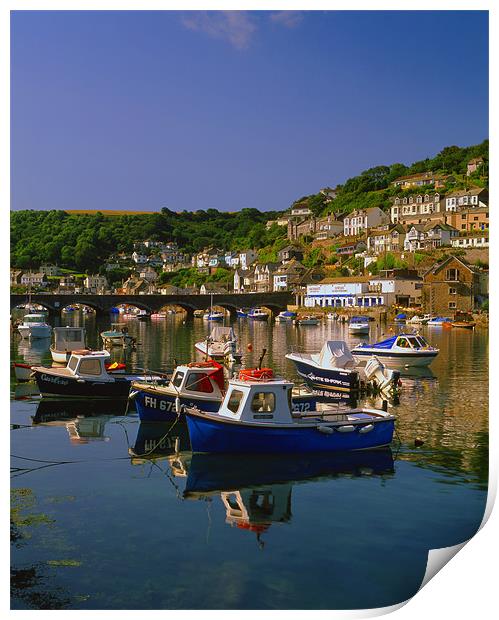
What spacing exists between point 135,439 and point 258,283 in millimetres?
85704

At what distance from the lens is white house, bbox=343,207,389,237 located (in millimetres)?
98062

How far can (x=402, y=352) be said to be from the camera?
26141 mm

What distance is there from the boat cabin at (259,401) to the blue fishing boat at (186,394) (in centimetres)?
198

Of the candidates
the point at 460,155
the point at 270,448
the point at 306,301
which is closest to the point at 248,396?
the point at 270,448

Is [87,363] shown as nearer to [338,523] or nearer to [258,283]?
[338,523]

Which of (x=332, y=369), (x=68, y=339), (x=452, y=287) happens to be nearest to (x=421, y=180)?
(x=452, y=287)

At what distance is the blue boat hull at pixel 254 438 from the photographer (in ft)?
38.4

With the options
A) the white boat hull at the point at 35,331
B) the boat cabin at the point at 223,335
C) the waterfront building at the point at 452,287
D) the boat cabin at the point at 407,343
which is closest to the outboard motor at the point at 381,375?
the boat cabin at the point at 407,343

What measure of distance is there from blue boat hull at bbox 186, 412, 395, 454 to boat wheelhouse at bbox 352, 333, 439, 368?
13820mm

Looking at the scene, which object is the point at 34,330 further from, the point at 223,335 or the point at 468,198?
the point at 468,198

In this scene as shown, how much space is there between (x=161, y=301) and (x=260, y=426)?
63004 millimetres

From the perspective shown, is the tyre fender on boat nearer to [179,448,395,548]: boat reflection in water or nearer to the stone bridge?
[179,448,395,548]: boat reflection in water

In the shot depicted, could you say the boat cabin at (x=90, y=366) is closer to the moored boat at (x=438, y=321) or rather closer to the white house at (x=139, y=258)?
the moored boat at (x=438, y=321)

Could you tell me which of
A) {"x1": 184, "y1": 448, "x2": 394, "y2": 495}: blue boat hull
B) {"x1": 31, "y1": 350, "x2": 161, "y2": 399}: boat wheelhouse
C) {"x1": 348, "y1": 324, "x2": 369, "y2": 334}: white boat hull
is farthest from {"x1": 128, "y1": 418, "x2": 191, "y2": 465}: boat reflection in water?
{"x1": 348, "y1": 324, "x2": 369, "y2": 334}: white boat hull
